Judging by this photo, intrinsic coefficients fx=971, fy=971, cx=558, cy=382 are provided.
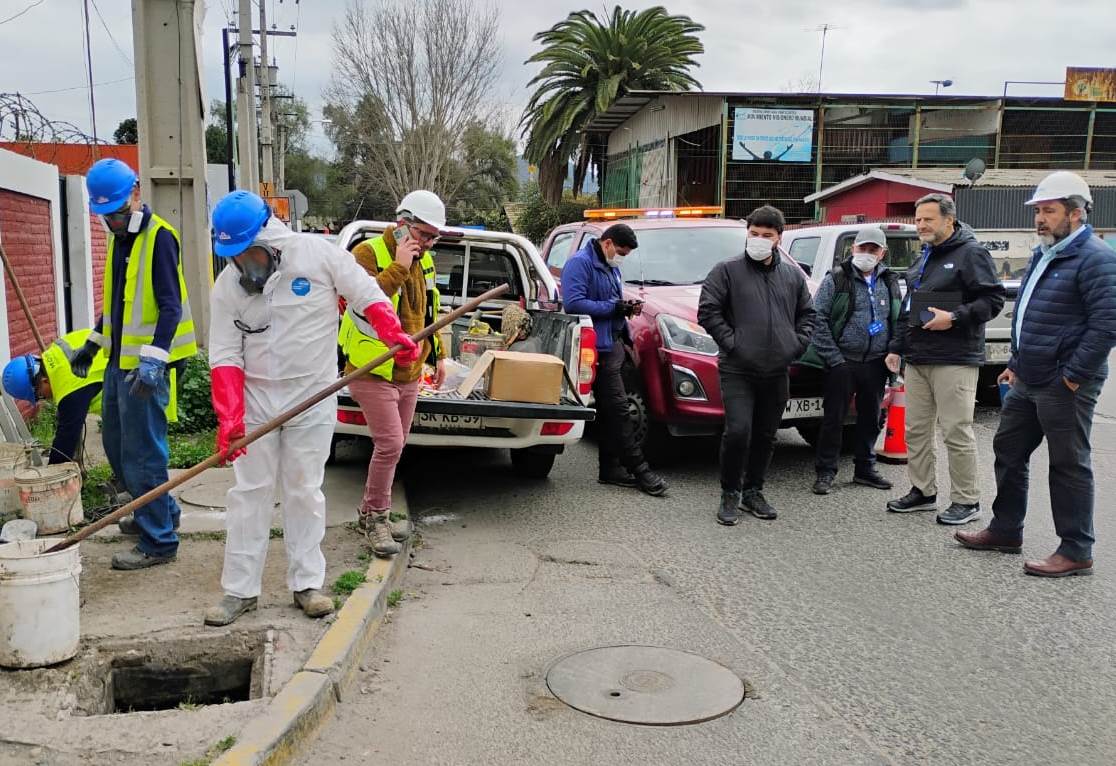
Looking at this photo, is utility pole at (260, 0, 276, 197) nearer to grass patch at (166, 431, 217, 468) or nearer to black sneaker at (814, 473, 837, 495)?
grass patch at (166, 431, 217, 468)

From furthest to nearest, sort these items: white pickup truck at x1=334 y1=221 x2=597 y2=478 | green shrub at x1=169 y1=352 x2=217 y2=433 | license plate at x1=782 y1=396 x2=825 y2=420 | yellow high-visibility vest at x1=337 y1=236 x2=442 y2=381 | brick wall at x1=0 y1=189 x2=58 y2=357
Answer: green shrub at x1=169 y1=352 x2=217 y2=433 < brick wall at x1=0 y1=189 x2=58 y2=357 < license plate at x1=782 y1=396 x2=825 y2=420 < white pickup truck at x1=334 y1=221 x2=597 y2=478 < yellow high-visibility vest at x1=337 y1=236 x2=442 y2=381

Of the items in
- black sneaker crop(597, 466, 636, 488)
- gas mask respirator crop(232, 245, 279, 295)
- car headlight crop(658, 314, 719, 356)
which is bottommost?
black sneaker crop(597, 466, 636, 488)

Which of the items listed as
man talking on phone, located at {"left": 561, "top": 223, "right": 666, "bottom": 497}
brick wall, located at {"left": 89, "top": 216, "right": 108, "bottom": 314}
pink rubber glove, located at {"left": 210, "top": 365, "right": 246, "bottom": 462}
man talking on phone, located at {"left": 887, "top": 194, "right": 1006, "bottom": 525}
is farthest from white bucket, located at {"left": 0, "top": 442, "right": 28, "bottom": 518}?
brick wall, located at {"left": 89, "top": 216, "right": 108, "bottom": 314}

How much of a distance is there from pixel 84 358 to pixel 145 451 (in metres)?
0.82

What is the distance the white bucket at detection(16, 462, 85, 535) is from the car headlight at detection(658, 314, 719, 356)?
409 centimetres

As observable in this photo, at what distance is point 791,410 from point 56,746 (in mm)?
5577

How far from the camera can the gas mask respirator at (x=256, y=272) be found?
419 cm

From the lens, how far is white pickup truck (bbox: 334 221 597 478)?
20.2 feet

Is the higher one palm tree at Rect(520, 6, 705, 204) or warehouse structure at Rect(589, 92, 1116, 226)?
palm tree at Rect(520, 6, 705, 204)

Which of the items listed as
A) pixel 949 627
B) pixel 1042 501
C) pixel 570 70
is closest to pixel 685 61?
pixel 570 70

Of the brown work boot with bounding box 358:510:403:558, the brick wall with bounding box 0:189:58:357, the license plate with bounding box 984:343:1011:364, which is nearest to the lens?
the brown work boot with bounding box 358:510:403:558

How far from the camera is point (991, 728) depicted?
3623mm

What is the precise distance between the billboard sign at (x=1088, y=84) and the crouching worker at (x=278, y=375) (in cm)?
2963

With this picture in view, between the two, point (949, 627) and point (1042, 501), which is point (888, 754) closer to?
point (949, 627)
